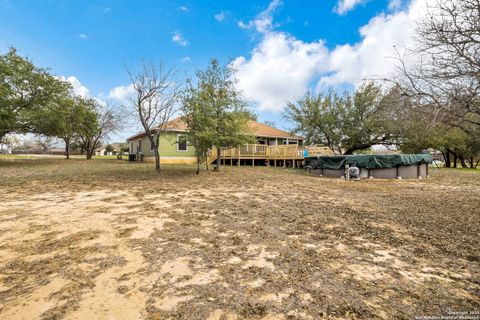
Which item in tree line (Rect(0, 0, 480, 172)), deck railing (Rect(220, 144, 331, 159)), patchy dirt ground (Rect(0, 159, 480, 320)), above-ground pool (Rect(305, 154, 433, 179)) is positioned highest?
tree line (Rect(0, 0, 480, 172))

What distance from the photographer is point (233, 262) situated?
261 centimetres

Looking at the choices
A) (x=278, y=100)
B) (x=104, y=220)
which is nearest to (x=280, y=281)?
(x=104, y=220)

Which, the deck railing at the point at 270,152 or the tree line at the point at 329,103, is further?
the deck railing at the point at 270,152

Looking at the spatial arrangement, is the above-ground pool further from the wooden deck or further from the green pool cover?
the wooden deck

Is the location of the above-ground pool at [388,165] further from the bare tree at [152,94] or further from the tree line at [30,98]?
the tree line at [30,98]

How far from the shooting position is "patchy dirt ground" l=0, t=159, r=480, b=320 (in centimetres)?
185

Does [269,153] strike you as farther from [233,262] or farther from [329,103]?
[233,262]

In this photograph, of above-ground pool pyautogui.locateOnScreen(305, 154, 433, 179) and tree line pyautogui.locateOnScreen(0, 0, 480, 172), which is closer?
tree line pyautogui.locateOnScreen(0, 0, 480, 172)

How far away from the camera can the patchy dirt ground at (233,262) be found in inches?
73.0

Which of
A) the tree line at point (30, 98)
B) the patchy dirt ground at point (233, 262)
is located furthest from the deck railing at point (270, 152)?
the patchy dirt ground at point (233, 262)

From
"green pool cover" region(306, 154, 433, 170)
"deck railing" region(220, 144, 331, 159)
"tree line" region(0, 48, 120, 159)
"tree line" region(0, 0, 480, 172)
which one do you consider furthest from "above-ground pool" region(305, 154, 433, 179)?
"tree line" region(0, 48, 120, 159)

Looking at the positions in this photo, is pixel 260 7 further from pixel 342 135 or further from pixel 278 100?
pixel 342 135

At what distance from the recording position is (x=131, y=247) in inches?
118

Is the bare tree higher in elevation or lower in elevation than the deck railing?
higher
